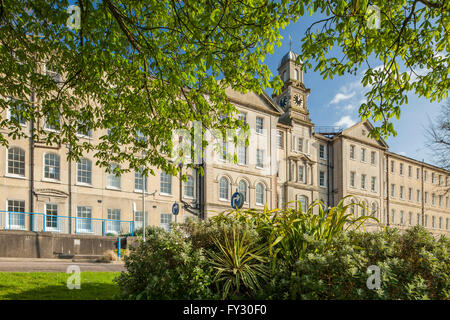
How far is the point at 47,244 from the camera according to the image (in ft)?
57.5

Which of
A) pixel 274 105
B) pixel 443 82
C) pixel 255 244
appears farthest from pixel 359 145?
pixel 255 244

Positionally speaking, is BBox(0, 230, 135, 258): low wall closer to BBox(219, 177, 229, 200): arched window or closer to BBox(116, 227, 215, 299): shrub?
BBox(219, 177, 229, 200): arched window

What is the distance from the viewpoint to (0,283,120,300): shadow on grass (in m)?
5.86

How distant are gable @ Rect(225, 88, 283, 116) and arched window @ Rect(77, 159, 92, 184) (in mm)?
15131

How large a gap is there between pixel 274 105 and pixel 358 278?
108ft

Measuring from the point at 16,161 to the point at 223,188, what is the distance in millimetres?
17137

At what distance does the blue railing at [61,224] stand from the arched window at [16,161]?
3.04 metres

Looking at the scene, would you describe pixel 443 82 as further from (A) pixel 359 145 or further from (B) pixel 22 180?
(A) pixel 359 145

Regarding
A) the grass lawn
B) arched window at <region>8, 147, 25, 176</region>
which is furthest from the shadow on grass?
arched window at <region>8, 147, 25, 176</region>

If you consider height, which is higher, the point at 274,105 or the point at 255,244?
the point at 274,105

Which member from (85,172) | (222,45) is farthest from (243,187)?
(222,45)

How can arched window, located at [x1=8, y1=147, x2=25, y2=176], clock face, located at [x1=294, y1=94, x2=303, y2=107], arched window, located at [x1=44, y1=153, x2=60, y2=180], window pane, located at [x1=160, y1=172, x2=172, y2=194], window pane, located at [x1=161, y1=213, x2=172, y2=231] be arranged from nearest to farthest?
1. arched window, located at [x1=8, y1=147, x2=25, y2=176]
2. arched window, located at [x1=44, y1=153, x2=60, y2=180]
3. window pane, located at [x1=161, y1=213, x2=172, y2=231]
4. window pane, located at [x1=160, y1=172, x2=172, y2=194]
5. clock face, located at [x1=294, y1=94, x2=303, y2=107]
